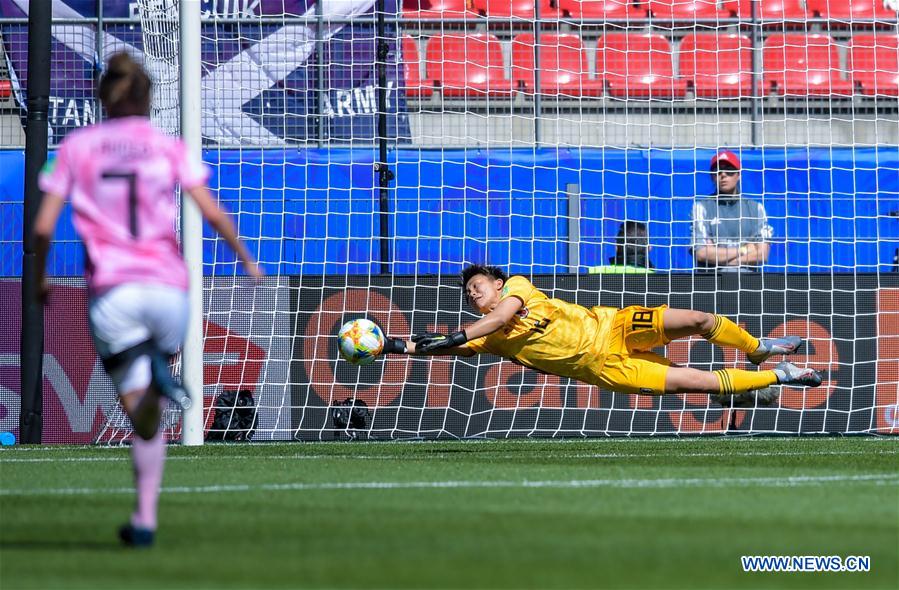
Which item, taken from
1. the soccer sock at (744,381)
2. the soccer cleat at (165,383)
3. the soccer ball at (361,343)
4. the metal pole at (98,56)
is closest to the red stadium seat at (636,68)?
the metal pole at (98,56)

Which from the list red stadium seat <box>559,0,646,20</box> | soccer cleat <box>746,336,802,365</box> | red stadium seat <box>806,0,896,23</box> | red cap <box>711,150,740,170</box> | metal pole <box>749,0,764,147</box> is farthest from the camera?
red stadium seat <box>806,0,896,23</box>

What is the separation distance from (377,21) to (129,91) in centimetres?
807

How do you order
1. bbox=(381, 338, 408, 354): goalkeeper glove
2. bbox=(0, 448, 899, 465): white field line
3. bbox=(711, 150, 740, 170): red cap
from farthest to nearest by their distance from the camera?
bbox=(711, 150, 740, 170): red cap < bbox=(381, 338, 408, 354): goalkeeper glove < bbox=(0, 448, 899, 465): white field line

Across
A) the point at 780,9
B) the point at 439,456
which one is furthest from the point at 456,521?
the point at 780,9

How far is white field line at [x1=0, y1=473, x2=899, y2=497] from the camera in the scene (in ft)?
20.9

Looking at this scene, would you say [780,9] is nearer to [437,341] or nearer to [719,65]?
[719,65]

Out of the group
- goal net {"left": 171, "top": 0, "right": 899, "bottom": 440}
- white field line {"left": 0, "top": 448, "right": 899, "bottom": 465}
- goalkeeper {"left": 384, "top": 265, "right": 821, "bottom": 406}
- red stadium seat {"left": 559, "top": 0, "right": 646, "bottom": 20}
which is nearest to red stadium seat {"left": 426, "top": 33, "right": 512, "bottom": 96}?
goal net {"left": 171, "top": 0, "right": 899, "bottom": 440}

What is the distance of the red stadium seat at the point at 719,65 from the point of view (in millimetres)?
15031

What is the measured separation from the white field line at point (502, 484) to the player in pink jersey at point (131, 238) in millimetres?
1592

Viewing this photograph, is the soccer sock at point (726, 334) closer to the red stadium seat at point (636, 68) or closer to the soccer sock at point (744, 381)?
the soccer sock at point (744, 381)

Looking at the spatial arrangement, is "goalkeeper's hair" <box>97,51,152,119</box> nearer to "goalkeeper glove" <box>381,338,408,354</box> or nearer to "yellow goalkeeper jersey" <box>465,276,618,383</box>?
"goalkeeper glove" <box>381,338,408,354</box>

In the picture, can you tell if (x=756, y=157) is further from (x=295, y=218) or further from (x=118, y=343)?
(x=118, y=343)

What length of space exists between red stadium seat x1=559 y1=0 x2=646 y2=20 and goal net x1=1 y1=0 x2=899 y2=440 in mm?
88

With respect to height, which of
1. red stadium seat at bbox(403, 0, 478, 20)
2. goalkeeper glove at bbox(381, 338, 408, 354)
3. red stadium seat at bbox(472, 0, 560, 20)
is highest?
red stadium seat at bbox(472, 0, 560, 20)
